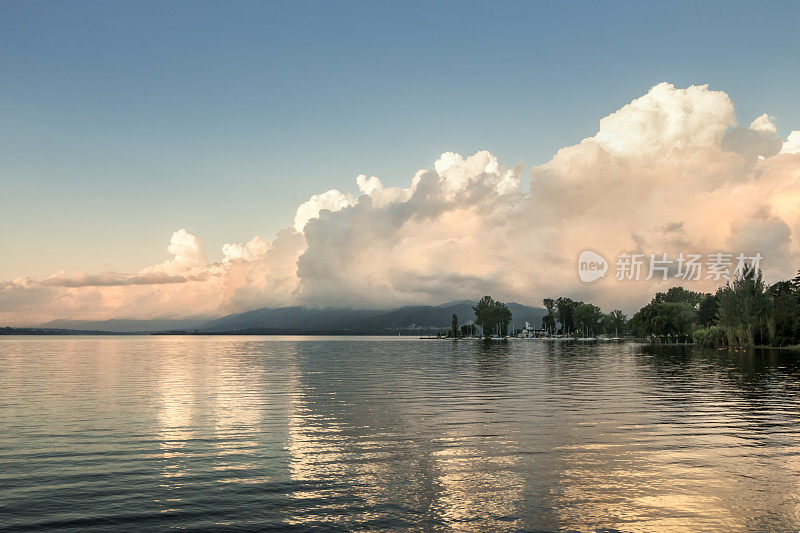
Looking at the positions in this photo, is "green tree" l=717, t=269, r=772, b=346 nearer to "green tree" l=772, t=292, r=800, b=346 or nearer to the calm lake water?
"green tree" l=772, t=292, r=800, b=346

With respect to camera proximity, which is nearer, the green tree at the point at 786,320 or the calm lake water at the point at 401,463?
the calm lake water at the point at 401,463

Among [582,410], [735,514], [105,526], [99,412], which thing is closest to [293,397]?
[99,412]

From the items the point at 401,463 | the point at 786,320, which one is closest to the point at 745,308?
the point at 786,320

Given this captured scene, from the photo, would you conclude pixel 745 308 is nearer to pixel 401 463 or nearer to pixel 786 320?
pixel 786 320

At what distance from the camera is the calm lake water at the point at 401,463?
68.2 ft

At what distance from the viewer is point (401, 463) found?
29.1 m

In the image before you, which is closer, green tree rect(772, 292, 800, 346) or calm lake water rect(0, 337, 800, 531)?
calm lake water rect(0, 337, 800, 531)

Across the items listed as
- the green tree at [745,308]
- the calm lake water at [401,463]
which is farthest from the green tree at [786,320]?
the calm lake water at [401,463]

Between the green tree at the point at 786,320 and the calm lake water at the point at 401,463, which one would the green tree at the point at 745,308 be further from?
the calm lake water at the point at 401,463

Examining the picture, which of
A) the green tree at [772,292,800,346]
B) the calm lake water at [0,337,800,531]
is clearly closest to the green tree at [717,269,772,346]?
the green tree at [772,292,800,346]

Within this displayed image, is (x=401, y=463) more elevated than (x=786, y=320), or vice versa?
(x=786, y=320)

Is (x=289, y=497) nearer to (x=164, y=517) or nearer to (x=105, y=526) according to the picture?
(x=164, y=517)

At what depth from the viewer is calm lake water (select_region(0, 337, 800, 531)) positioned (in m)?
20.8

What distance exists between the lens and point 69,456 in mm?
31453
